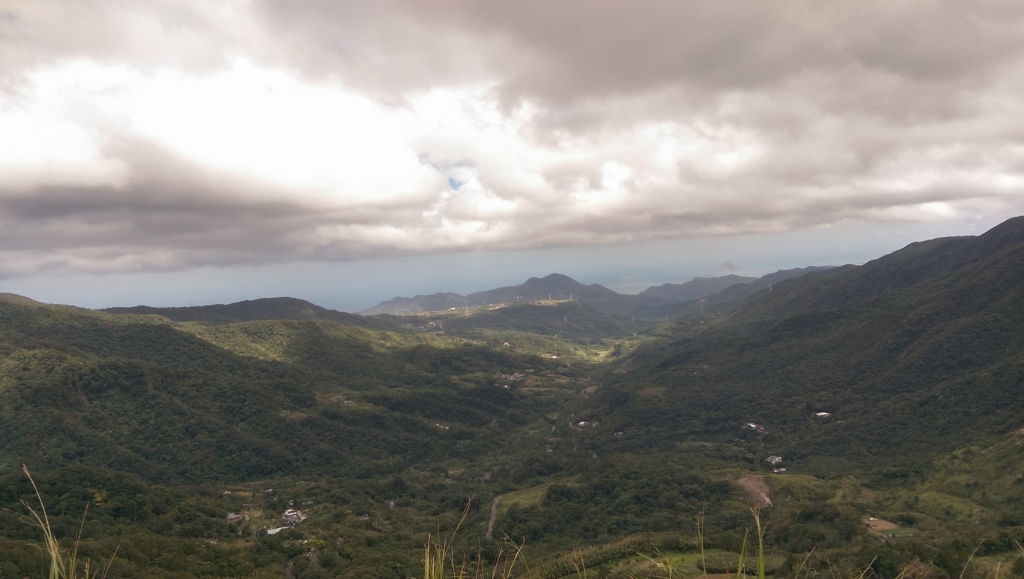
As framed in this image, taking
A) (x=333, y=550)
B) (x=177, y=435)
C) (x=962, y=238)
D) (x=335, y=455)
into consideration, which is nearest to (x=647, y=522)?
(x=333, y=550)

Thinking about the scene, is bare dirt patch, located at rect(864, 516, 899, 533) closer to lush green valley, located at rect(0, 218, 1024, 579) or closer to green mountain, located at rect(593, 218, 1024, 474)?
lush green valley, located at rect(0, 218, 1024, 579)

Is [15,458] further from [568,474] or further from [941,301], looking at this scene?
[941,301]

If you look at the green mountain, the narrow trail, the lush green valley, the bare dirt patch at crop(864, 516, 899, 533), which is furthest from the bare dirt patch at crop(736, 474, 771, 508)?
the narrow trail


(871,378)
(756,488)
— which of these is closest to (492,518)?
(756,488)

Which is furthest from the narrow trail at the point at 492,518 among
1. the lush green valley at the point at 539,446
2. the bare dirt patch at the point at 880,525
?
the bare dirt patch at the point at 880,525

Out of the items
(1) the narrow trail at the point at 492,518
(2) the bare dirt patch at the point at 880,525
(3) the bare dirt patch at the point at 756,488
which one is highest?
(2) the bare dirt patch at the point at 880,525

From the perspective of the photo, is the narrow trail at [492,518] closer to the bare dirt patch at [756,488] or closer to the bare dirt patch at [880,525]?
the bare dirt patch at [756,488]

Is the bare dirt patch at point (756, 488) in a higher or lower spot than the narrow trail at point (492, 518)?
higher

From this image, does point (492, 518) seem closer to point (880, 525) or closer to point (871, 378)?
point (880, 525)
